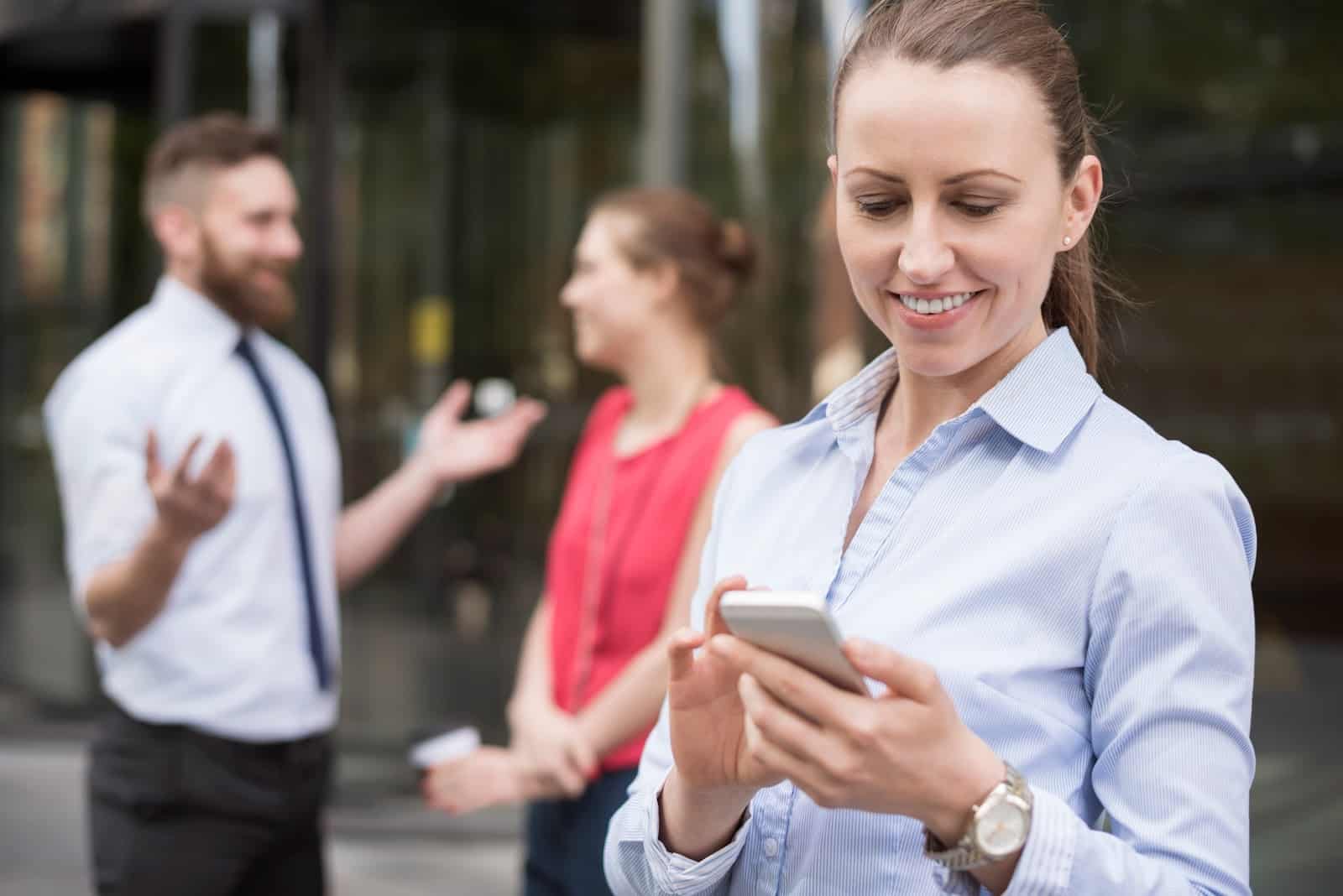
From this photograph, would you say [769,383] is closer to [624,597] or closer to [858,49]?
[624,597]

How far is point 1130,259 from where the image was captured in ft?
15.8

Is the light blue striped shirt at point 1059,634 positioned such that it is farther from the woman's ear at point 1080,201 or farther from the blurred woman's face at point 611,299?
the blurred woman's face at point 611,299

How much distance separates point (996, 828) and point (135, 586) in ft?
6.40

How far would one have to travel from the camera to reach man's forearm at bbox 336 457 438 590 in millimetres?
3275

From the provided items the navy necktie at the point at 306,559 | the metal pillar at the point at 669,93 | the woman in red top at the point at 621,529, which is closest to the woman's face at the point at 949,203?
the woman in red top at the point at 621,529

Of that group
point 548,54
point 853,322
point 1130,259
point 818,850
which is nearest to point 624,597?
point 818,850

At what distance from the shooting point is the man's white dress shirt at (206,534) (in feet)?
9.37

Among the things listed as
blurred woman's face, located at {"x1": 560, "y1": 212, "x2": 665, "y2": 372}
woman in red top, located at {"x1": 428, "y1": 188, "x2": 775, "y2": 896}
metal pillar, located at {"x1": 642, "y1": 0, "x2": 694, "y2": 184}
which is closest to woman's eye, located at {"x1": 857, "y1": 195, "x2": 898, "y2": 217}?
woman in red top, located at {"x1": 428, "y1": 188, "x2": 775, "y2": 896}

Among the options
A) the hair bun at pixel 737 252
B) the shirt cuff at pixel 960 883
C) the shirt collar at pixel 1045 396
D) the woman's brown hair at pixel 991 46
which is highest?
the woman's brown hair at pixel 991 46

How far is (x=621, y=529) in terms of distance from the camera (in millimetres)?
2777

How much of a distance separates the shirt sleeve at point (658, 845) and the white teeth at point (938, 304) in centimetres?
33

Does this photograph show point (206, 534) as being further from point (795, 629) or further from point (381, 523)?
point (795, 629)

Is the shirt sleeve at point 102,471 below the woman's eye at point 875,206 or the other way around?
below

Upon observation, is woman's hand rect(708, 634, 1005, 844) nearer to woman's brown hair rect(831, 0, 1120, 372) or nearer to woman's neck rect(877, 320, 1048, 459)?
woman's neck rect(877, 320, 1048, 459)
